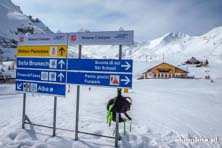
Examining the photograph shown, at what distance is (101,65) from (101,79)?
38cm

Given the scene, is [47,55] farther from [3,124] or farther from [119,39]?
[3,124]

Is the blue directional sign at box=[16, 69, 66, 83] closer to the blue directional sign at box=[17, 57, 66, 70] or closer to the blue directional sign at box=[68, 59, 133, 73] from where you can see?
the blue directional sign at box=[17, 57, 66, 70]

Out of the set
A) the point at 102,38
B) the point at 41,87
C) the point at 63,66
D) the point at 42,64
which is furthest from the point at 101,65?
the point at 41,87

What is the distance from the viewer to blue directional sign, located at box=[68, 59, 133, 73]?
6229mm

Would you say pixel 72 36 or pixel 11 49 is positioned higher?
pixel 11 49

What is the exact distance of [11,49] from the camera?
16550 cm

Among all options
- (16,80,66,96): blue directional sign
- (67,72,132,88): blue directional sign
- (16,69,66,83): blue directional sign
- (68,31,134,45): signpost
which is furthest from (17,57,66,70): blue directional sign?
(68,31,134,45): signpost

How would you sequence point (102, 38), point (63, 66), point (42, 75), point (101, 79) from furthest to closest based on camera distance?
point (42, 75) < point (63, 66) < point (101, 79) < point (102, 38)

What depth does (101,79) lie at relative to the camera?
256 inches

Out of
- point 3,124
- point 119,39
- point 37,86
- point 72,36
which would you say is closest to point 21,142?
point 37,86

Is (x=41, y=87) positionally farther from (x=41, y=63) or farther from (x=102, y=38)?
(x=102, y=38)

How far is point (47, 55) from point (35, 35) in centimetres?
78

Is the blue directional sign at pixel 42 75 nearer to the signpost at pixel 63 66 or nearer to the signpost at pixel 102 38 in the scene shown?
the signpost at pixel 63 66

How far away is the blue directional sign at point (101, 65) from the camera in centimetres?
623
